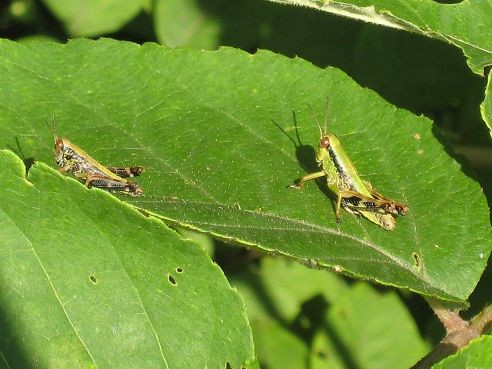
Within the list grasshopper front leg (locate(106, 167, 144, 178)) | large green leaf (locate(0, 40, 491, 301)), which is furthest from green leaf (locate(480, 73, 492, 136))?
grasshopper front leg (locate(106, 167, 144, 178))

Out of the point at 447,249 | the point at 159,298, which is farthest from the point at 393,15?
the point at 159,298

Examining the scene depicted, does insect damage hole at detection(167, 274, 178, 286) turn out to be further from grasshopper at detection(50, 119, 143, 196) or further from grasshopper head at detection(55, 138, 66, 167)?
grasshopper head at detection(55, 138, 66, 167)

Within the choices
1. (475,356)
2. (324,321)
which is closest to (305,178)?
(475,356)

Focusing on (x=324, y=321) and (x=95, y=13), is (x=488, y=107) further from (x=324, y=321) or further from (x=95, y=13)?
(x=95, y=13)

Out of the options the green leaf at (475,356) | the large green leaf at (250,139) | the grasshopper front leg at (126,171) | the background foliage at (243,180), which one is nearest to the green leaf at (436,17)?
the background foliage at (243,180)

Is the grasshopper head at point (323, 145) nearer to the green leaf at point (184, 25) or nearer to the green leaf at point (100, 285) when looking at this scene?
the green leaf at point (100, 285)

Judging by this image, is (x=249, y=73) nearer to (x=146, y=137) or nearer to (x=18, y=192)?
(x=146, y=137)
